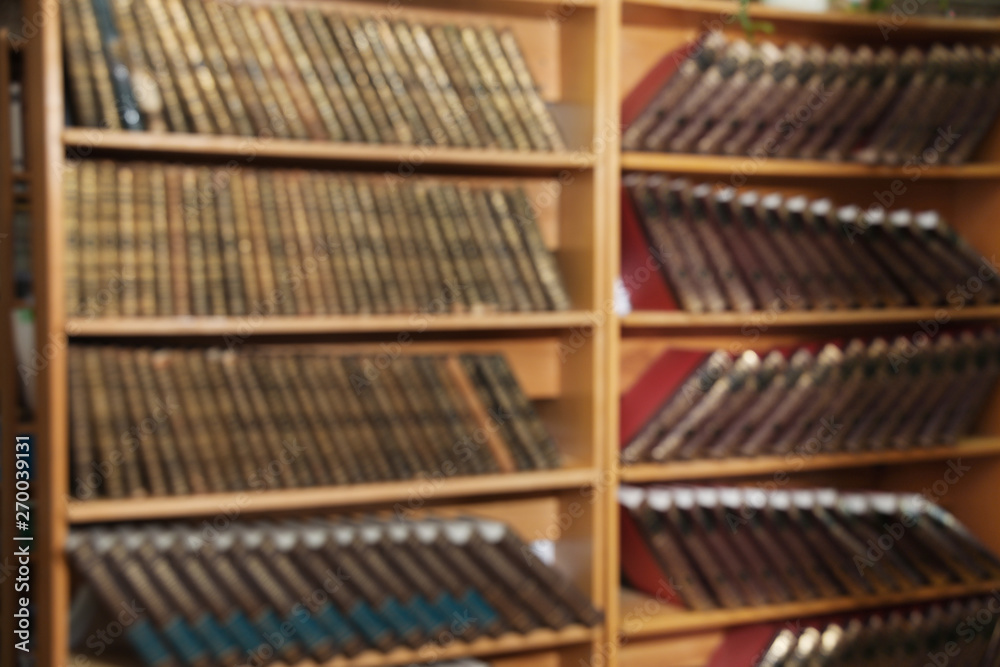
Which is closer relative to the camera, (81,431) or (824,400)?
(81,431)

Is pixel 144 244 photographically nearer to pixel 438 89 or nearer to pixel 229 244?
pixel 229 244

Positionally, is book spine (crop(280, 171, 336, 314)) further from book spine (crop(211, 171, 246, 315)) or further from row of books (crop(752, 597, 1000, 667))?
row of books (crop(752, 597, 1000, 667))

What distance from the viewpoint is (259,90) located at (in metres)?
1.85

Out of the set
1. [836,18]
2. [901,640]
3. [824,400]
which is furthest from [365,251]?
[901,640]

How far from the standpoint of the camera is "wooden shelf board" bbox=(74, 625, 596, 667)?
5.88 feet

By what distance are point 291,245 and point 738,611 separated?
3.97 feet

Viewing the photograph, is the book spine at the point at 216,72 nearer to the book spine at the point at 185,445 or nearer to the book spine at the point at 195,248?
the book spine at the point at 195,248

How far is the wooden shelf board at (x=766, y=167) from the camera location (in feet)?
6.88

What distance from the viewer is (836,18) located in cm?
223

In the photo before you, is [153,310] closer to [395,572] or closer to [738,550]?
[395,572]

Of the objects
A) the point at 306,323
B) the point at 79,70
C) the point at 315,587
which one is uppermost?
the point at 79,70

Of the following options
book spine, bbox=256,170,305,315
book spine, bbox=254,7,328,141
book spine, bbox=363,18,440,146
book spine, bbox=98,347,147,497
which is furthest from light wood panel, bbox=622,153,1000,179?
book spine, bbox=98,347,147,497

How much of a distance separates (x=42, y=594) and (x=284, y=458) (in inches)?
19.8

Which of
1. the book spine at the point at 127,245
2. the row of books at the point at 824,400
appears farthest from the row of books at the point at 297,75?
the row of books at the point at 824,400
